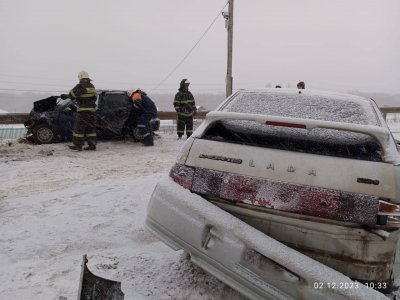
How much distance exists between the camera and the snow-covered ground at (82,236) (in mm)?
3061

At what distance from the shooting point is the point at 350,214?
2.41 m

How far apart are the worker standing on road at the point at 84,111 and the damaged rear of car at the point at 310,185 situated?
6.10 m

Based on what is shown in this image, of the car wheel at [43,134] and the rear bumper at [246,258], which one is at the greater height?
the rear bumper at [246,258]

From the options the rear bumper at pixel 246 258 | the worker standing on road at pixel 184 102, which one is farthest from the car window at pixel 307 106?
the worker standing on road at pixel 184 102

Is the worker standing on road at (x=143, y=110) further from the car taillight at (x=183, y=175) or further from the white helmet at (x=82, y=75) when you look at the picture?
the car taillight at (x=183, y=175)

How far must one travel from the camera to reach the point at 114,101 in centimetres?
991

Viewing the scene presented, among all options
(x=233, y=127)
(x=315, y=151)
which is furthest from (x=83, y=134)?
(x=315, y=151)

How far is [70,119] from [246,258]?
26.4 feet

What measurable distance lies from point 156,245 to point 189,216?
1448mm

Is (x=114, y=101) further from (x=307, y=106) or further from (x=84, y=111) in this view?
(x=307, y=106)

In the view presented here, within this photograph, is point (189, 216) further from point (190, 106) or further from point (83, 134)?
point (190, 106)

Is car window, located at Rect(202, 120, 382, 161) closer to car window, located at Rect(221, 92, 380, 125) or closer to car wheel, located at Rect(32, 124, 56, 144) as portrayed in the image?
car window, located at Rect(221, 92, 380, 125)

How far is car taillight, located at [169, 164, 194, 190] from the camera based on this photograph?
9.22 feet

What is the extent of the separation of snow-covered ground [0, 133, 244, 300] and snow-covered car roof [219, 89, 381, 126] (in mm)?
1500
